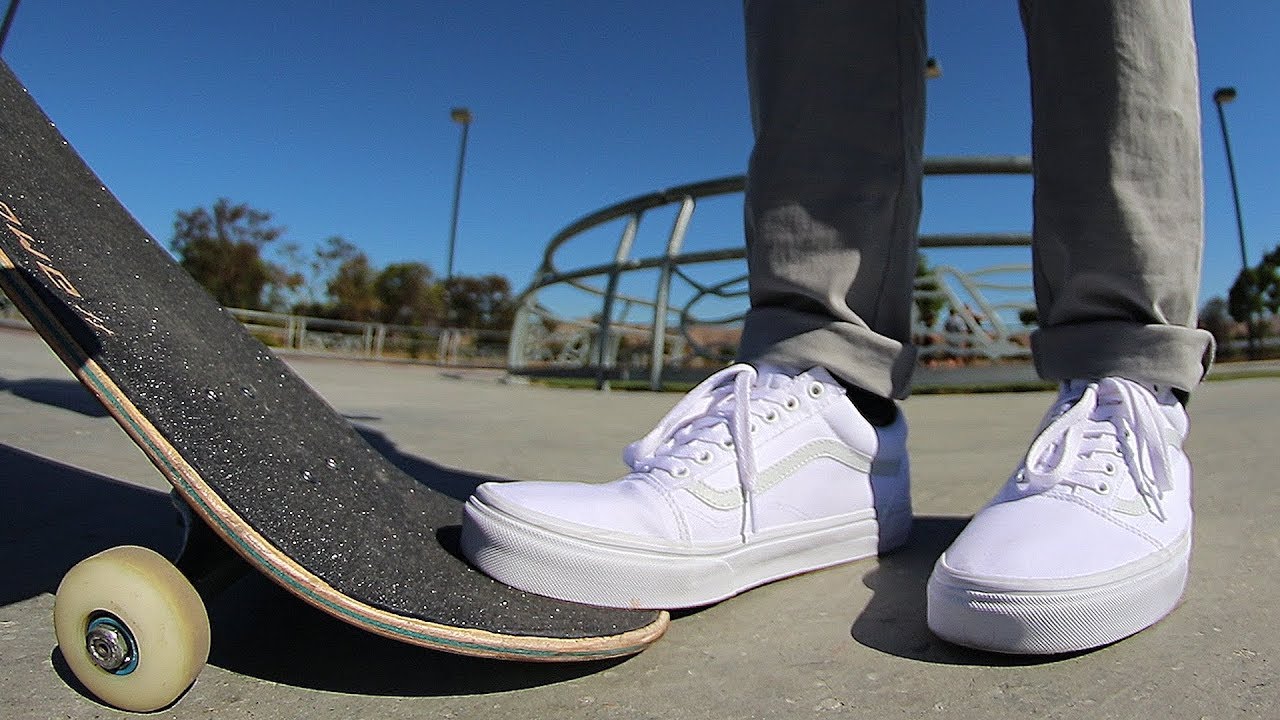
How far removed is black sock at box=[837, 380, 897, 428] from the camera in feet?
3.22

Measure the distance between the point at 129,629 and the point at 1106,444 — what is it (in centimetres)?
90

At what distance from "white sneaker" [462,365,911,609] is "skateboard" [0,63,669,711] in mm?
33

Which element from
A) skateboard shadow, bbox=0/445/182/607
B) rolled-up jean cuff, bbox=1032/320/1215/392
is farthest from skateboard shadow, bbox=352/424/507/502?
rolled-up jean cuff, bbox=1032/320/1215/392

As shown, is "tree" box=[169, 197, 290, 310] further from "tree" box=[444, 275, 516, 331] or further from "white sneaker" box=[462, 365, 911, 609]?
"white sneaker" box=[462, 365, 911, 609]

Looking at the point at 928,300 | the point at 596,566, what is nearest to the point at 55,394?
the point at 596,566

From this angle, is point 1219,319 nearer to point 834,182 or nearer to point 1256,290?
point 1256,290

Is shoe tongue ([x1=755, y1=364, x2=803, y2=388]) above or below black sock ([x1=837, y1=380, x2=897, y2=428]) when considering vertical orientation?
above

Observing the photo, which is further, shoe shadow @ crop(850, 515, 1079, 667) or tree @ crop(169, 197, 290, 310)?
tree @ crop(169, 197, 290, 310)

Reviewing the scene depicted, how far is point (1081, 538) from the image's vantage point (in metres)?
0.69

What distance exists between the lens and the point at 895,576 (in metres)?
0.88

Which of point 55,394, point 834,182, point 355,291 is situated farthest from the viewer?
point 355,291

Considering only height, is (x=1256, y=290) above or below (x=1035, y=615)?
above

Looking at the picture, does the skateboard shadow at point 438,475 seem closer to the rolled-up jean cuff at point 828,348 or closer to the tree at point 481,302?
the rolled-up jean cuff at point 828,348

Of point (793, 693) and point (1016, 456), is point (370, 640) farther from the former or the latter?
point (1016, 456)
